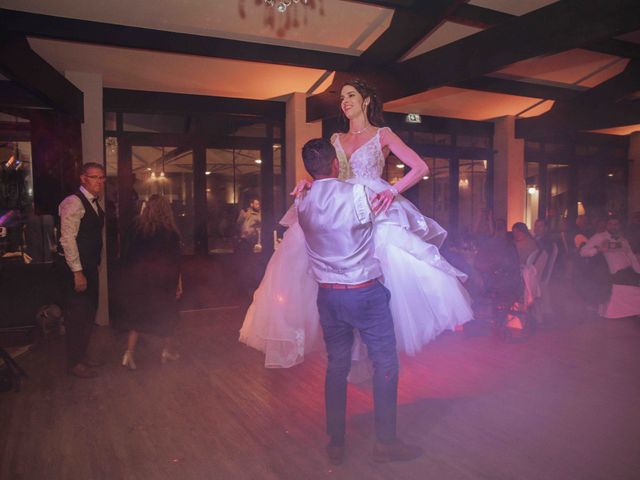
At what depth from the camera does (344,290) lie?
7.98 feet

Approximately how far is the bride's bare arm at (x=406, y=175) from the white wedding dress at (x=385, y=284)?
7 centimetres

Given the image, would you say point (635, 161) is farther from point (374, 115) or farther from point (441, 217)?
point (374, 115)

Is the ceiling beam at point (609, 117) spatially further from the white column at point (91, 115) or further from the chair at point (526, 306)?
the white column at point (91, 115)

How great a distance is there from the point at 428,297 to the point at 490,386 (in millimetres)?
1373

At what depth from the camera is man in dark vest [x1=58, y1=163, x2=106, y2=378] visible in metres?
3.81

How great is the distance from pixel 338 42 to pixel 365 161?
3.21 meters

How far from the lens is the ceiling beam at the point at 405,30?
4.15 m

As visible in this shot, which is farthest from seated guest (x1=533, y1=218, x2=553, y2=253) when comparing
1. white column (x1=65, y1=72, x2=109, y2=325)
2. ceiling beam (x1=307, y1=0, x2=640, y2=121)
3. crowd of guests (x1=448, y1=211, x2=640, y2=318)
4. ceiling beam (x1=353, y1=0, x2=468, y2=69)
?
white column (x1=65, y1=72, x2=109, y2=325)

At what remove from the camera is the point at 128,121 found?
6.52 metres

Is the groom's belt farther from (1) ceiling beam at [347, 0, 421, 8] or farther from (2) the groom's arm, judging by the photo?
(1) ceiling beam at [347, 0, 421, 8]

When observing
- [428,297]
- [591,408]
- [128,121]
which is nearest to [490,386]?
[591,408]

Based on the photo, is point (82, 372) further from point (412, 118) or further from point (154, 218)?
point (412, 118)

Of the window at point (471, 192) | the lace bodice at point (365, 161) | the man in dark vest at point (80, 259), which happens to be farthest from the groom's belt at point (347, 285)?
the window at point (471, 192)

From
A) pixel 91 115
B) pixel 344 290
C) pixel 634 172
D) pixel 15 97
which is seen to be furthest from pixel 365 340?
pixel 634 172
